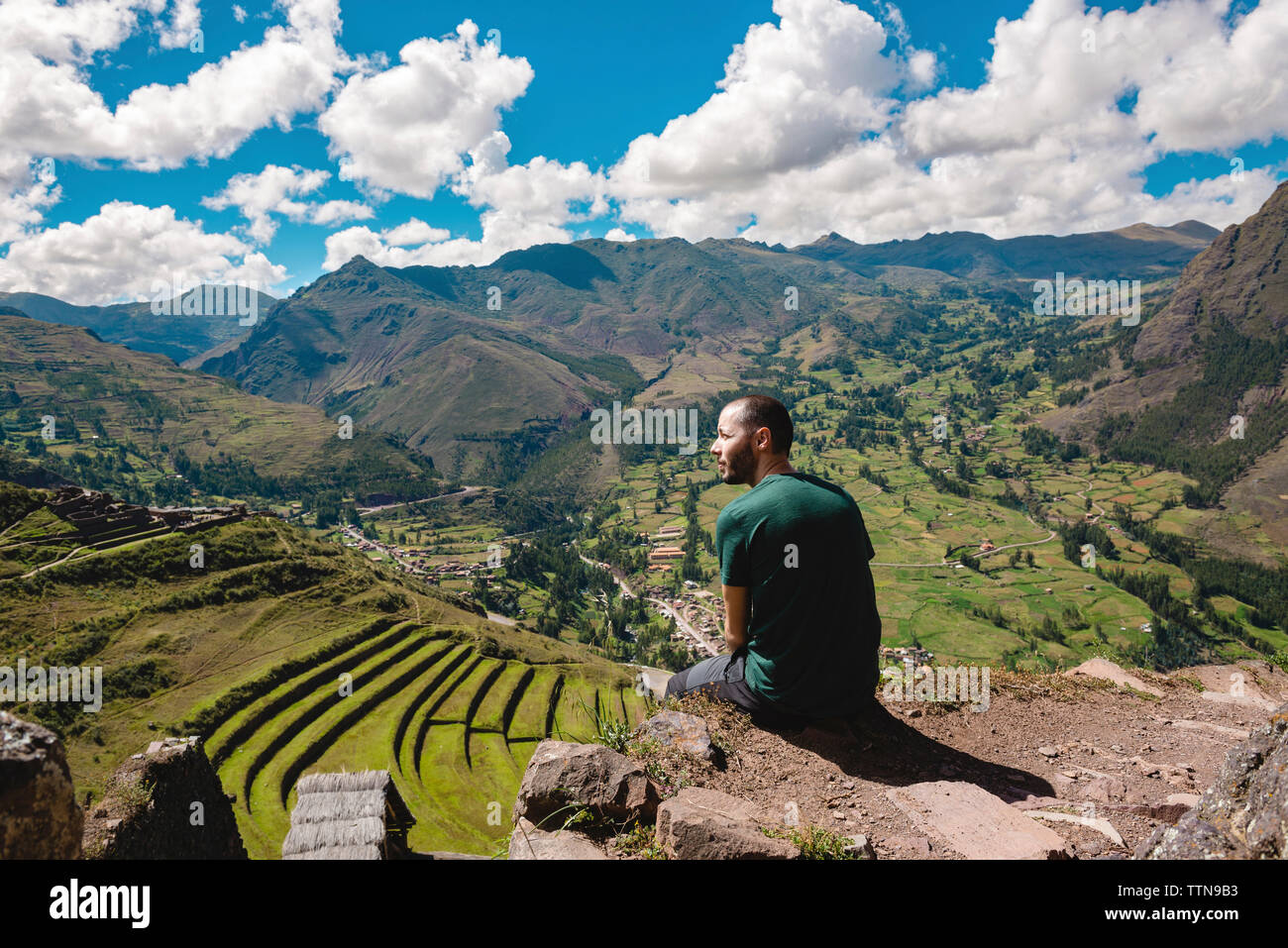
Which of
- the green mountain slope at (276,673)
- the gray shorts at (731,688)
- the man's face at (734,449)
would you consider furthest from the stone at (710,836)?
the green mountain slope at (276,673)

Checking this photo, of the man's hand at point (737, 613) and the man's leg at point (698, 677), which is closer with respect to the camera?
the man's hand at point (737, 613)

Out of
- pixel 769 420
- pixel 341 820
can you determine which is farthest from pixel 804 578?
pixel 341 820

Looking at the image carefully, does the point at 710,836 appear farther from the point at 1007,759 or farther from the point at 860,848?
the point at 1007,759

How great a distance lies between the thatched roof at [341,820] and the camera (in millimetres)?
4800

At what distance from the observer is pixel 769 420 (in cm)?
620

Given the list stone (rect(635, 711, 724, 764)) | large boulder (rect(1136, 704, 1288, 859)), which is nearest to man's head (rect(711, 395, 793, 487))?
stone (rect(635, 711, 724, 764))

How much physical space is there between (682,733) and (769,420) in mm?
3707

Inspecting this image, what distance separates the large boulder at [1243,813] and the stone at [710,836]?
251 cm

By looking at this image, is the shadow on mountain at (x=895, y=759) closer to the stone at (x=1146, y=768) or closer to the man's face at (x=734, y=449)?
the stone at (x=1146, y=768)

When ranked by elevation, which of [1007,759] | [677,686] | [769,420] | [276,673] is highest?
[769,420]

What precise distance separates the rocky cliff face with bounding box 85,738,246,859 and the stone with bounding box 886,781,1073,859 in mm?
12287

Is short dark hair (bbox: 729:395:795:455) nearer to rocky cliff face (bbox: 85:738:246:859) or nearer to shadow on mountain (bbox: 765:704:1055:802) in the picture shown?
shadow on mountain (bbox: 765:704:1055:802)

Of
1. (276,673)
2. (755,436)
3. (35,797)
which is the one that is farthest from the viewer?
(276,673)
